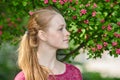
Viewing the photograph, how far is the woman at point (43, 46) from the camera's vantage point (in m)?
3.10

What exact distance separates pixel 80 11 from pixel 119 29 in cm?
52

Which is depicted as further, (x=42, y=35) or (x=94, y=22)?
(x=94, y=22)

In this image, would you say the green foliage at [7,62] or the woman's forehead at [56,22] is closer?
the woman's forehead at [56,22]

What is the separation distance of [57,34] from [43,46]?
14 cm

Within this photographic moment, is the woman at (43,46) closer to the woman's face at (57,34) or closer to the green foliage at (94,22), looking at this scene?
the woman's face at (57,34)

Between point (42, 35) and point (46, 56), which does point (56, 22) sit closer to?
point (42, 35)

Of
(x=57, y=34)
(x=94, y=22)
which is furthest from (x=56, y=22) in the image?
(x=94, y=22)

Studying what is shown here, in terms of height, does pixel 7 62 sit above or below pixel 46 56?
below

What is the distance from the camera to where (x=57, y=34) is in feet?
10.2

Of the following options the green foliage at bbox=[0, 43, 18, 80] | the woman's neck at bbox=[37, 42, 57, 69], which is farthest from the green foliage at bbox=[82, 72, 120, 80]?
the woman's neck at bbox=[37, 42, 57, 69]

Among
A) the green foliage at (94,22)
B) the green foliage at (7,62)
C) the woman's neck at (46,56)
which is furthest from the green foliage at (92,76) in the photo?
the woman's neck at (46,56)

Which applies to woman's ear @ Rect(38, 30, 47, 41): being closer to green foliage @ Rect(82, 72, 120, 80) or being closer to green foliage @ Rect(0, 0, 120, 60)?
green foliage @ Rect(0, 0, 120, 60)

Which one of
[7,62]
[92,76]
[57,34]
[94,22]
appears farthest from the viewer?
[92,76]

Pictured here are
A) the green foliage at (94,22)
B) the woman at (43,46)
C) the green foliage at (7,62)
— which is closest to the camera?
the woman at (43,46)
